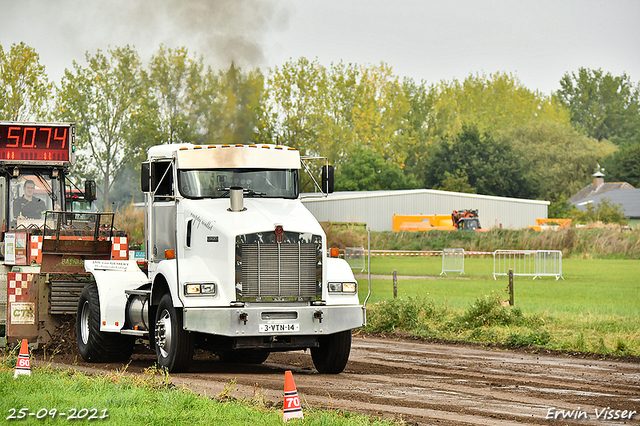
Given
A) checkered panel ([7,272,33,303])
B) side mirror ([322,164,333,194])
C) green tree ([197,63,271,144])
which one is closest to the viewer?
side mirror ([322,164,333,194])

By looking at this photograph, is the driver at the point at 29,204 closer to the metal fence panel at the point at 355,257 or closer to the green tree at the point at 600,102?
the metal fence panel at the point at 355,257

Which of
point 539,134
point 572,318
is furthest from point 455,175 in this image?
point 572,318

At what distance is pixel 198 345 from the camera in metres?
12.7

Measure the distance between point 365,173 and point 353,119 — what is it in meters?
6.50

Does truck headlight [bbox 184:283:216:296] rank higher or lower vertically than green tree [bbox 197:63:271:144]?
lower

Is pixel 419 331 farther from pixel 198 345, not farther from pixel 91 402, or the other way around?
pixel 91 402

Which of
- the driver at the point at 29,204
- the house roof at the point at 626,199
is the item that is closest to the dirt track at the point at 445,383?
the driver at the point at 29,204

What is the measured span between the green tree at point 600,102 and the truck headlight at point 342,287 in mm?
141274

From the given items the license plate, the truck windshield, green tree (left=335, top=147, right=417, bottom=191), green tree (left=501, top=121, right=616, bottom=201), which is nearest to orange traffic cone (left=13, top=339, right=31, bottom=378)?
the license plate

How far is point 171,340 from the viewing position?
12.2 metres

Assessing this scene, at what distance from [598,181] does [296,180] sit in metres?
104

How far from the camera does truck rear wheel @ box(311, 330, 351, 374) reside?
12.8 m

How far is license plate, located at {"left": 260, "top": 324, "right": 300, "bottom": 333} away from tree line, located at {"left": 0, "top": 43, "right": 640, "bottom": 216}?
11207 millimetres

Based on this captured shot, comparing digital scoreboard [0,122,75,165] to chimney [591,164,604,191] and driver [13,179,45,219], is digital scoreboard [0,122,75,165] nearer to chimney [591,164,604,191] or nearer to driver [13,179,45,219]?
driver [13,179,45,219]
